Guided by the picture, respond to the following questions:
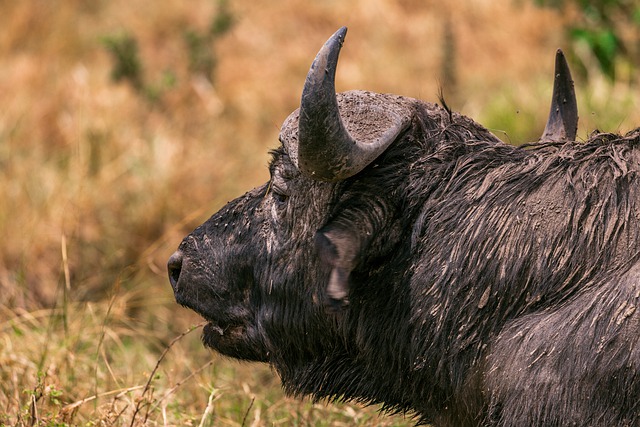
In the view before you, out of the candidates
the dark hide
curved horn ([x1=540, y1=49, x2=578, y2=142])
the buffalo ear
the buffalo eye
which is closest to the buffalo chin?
the dark hide

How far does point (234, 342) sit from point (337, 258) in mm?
889

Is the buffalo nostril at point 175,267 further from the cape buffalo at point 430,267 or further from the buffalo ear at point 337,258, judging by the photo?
the buffalo ear at point 337,258

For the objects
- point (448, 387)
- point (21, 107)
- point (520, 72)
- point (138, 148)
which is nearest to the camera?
point (448, 387)

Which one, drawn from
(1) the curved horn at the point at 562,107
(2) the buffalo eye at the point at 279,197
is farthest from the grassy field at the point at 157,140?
(2) the buffalo eye at the point at 279,197

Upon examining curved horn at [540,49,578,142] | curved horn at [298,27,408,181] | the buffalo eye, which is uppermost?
curved horn at [540,49,578,142]

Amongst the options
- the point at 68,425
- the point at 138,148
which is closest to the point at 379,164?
the point at 68,425

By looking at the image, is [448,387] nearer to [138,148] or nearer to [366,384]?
[366,384]

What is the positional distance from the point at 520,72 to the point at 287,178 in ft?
31.7

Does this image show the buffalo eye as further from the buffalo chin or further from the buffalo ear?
the buffalo chin

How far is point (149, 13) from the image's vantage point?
1516cm

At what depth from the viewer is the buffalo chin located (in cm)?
398

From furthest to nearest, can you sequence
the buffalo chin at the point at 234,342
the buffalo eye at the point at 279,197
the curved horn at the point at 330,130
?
the buffalo chin at the point at 234,342, the buffalo eye at the point at 279,197, the curved horn at the point at 330,130

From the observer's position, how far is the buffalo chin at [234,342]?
398cm

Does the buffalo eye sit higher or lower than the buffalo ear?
higher
